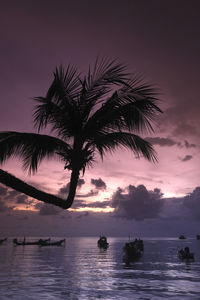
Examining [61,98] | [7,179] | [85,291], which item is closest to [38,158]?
[61,98]

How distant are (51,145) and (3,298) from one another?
20488mm

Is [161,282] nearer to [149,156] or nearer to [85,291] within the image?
[85,291]

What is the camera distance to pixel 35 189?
3230 mm

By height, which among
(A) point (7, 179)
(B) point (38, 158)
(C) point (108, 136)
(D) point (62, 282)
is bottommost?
(D) point (62, 282)

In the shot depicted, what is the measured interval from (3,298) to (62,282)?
31.3 feet

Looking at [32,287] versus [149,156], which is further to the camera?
[32,287]

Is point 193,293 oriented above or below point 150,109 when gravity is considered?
below

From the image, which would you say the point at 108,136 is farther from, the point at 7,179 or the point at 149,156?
the point at 7,179

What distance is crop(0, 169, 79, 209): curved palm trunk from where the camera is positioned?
2.99 m

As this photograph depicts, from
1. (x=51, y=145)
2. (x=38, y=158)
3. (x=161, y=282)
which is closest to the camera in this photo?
(x=51, y=145)

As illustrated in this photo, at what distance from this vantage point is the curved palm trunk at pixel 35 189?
9.82ft

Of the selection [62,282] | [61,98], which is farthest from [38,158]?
[62,282]

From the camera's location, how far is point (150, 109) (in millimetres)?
4336

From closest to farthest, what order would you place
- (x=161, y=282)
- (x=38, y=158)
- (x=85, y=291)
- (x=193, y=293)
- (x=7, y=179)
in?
1. (x=7, y=179)
2. (x=38, y=158)
3. (x=193, y=293)
4. (x=85, y=291)
5. (x=161, y=282)
